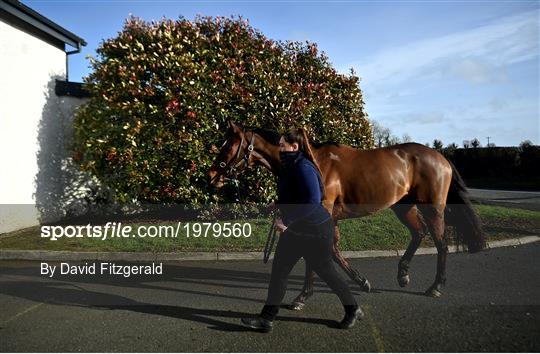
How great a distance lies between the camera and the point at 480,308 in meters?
4.66

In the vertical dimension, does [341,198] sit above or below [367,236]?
above

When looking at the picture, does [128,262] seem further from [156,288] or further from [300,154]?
[300,154]

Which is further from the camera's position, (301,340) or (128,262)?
(128,262)

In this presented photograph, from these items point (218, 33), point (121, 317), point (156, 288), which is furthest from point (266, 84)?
point (121, 317)

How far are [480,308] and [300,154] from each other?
8.27ft

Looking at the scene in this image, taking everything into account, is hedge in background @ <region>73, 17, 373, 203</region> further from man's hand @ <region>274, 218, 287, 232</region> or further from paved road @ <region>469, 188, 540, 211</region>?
paved road @ <region>469, 188, 540, 211</region>

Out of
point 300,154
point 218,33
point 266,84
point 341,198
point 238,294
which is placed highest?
point 218,33

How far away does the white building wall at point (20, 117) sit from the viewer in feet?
30.5

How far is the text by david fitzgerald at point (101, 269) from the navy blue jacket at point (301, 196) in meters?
3.23

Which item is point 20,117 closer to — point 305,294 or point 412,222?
point 305,294

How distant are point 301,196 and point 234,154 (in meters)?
1.22

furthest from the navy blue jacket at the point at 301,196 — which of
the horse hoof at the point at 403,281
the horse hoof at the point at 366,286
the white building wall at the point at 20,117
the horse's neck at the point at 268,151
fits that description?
the white building wall at the point at 20,117

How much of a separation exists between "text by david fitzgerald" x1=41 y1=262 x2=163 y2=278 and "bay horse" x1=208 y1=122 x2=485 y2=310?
245 cm

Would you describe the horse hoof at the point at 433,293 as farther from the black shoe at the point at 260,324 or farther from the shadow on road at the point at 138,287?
the black shoe at the point at 260,324
